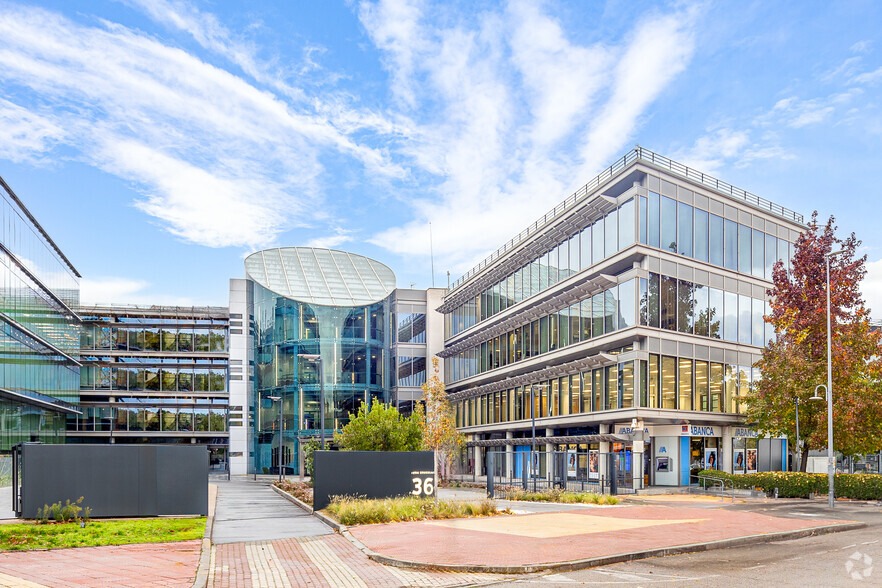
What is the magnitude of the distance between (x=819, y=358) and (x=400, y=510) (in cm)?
2786

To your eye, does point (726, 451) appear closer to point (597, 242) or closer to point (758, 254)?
point (758, 254)

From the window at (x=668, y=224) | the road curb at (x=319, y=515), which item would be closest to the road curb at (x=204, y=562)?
the road curb at (x=319, y=515)

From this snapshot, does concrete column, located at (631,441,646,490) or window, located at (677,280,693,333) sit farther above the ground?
window, located at (677,280,693,333)

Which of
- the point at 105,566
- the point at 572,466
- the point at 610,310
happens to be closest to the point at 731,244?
the point at 610,310

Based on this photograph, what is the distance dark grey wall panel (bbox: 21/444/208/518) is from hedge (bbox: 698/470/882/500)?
91.1ft

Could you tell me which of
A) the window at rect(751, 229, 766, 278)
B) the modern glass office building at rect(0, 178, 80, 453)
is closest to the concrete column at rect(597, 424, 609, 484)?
the window at rect(751, 229, 766, 278)

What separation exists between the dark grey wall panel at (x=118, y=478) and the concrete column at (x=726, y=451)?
33539 mm

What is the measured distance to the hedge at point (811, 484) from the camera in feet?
112

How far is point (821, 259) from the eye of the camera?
4175cm

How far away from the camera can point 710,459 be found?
46.1 meters

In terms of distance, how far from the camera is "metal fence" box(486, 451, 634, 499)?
3559 centimetres

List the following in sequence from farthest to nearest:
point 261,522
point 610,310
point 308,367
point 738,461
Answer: point 308,367, point 738,461, point 610,310, point 261,522

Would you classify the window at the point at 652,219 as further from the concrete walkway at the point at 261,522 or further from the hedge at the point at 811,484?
the concrete walkway at the point at 261,522

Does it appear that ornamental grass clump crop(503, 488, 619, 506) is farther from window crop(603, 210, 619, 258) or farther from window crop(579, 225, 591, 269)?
window crop(579, 225, 591, 269)
